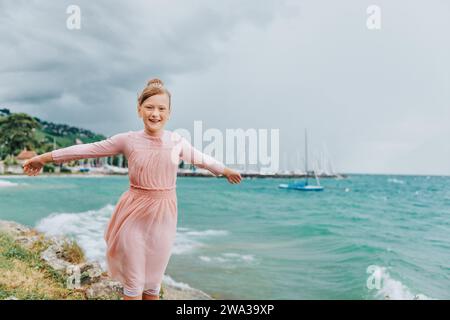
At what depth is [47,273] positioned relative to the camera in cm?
218

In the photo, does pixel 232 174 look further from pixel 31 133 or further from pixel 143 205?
pixel 31 133

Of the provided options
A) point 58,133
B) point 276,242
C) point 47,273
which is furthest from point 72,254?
point 276,242

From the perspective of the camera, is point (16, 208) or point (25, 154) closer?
point (25, 154)

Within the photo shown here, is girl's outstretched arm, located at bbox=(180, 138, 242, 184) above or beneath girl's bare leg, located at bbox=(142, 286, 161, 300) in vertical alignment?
above

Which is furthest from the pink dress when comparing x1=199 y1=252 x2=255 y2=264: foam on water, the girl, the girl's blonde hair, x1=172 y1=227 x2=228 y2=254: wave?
x1=172 y1=227 x2=228 y2=254: wave

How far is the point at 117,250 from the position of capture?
1.42m

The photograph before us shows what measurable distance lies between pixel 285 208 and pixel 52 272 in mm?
5064

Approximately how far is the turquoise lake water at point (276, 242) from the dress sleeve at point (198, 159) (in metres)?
1.10

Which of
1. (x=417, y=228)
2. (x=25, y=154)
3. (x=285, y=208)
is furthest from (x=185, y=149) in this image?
(x=285, y=208)

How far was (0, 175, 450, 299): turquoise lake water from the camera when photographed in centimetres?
281

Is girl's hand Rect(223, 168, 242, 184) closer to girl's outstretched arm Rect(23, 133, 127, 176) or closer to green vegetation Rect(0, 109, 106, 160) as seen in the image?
girl's outstretched arm Rect(23, 133, 127, 176)
